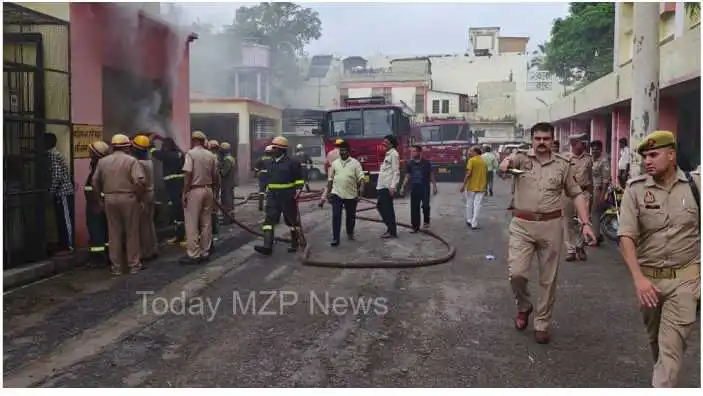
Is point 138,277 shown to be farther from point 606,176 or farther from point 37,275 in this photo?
point 606,176

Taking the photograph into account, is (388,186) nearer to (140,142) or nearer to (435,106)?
(140,142)

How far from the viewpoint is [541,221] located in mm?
5422

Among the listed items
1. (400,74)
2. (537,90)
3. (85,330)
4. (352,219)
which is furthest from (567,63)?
(85,330)

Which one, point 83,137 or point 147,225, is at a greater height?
point 83,137

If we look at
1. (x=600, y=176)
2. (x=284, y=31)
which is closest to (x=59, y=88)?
(x=600, y=176)

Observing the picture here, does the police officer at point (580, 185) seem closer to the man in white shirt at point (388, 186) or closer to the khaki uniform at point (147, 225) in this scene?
the man in white shirt at point (388, 186)

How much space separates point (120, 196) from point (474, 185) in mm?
6308

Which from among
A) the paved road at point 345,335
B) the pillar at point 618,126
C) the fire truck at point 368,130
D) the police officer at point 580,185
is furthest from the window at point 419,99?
the paved road at point 345,335

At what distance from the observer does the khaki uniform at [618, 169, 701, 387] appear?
3738 millimetres

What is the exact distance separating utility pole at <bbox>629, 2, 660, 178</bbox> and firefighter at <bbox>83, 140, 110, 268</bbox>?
6.80 metres

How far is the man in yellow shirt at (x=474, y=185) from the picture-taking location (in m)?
12.0

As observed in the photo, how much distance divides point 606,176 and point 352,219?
4.09m

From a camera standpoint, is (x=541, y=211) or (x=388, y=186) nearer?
(x=541, y=211)

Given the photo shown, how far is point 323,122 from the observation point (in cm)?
1992
